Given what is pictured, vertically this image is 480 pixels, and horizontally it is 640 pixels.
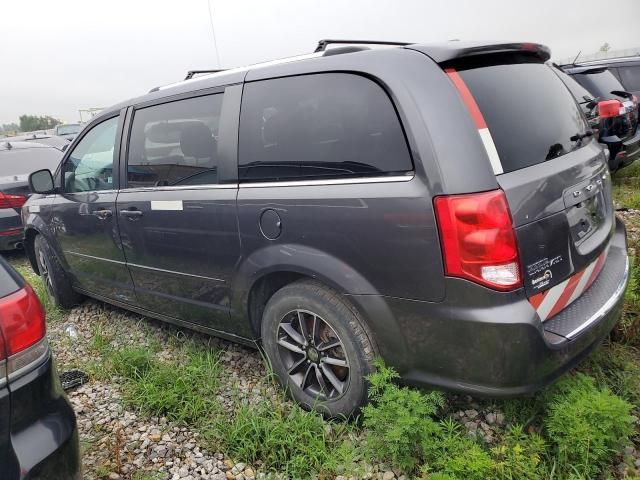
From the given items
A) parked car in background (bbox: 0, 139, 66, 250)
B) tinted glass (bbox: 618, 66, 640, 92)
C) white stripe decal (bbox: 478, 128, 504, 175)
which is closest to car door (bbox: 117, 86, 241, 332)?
white stripe decal (bbox: 478, 128, 504, 175)

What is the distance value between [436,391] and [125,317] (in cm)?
300

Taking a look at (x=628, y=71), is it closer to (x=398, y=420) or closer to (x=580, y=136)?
(x=580, y=136)

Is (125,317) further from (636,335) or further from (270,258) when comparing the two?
(636,335)

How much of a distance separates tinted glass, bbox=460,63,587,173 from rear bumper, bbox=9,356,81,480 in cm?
192

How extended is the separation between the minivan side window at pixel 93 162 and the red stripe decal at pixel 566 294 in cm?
290

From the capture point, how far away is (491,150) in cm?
192

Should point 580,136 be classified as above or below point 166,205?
above

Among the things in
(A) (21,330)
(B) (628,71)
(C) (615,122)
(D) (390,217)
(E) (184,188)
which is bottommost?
(C) (615,122)

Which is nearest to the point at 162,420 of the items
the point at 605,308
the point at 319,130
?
the point at 319,130

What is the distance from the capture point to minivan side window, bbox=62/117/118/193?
3461mm

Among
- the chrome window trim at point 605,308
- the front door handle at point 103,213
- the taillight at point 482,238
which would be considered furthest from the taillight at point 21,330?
the chrome window trim at point 605,308

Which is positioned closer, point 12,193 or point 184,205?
point 184,205

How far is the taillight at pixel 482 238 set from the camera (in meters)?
1.80

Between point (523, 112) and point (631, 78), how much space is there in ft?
25.9
